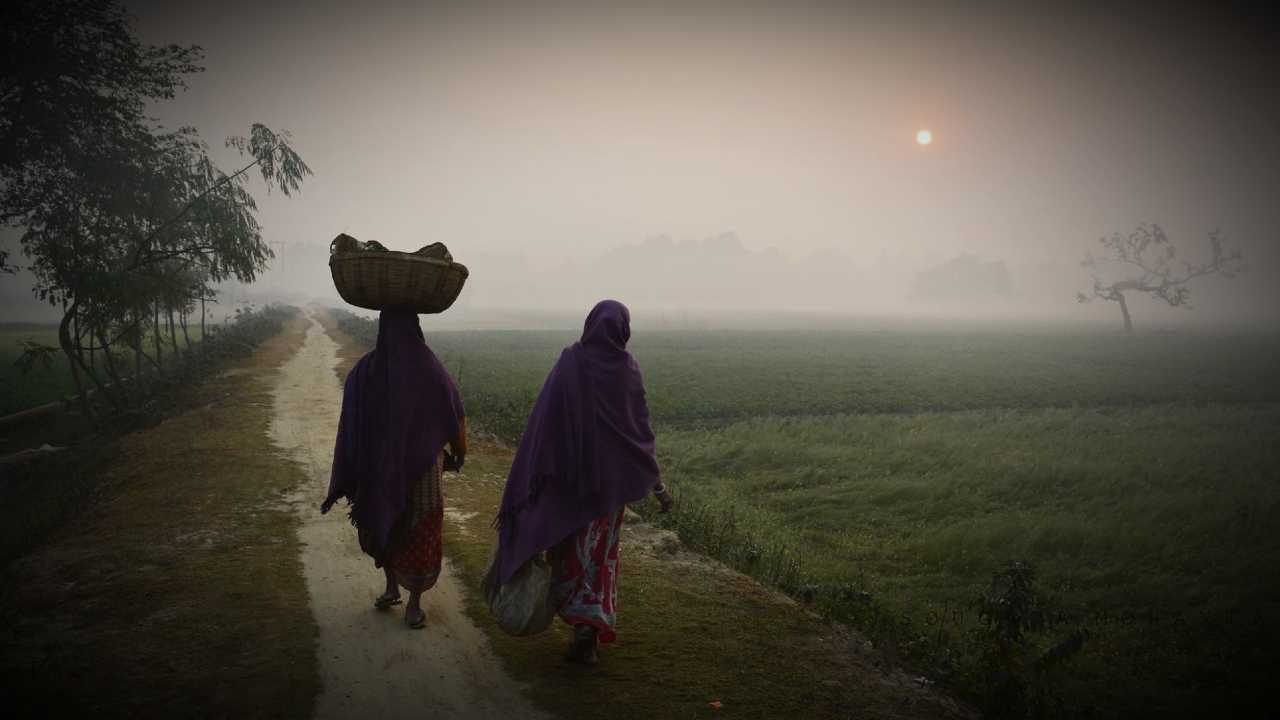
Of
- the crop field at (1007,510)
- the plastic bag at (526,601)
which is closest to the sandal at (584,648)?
the plastic bag at (526,601)

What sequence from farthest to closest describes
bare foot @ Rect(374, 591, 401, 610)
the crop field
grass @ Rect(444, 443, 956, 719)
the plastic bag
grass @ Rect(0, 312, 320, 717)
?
the crop field, bare foot @ Rect(374, 591, 401, 610), the plastic bag, grass @ Rect(444, 443, 956, 719), grass @ Rect(0, 312, 320, 717)

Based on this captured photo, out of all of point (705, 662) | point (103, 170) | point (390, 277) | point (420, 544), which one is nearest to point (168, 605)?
point (420, 544)

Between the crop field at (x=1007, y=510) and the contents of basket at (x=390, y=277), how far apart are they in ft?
13.9

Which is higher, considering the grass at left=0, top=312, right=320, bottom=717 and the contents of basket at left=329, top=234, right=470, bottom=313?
the contents of basket at left=329, top=234, right=470, bottom=313

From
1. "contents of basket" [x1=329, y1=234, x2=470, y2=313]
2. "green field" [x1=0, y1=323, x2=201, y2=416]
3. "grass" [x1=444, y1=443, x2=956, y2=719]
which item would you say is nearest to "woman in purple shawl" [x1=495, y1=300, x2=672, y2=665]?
"grass" [x1=444, y1=443, x2=956, y2=719]

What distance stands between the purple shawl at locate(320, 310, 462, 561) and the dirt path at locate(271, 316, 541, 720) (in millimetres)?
626

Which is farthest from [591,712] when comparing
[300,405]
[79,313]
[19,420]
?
[19,420]

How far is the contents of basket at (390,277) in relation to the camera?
3.93 m

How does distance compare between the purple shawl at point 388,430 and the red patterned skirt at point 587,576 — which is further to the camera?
the purple shawl at point 388,430

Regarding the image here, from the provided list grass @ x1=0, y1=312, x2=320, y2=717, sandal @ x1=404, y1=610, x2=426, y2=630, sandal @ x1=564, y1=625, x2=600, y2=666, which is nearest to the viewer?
grass @ x1=0, y1=312, x2=320, y2=717

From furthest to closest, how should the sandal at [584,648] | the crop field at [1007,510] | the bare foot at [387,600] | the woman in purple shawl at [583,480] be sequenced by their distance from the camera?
the crop field at [1007,510], the bare foot at [387,600], the sandal at [584,648], the woman in purple shawl at [583,480]

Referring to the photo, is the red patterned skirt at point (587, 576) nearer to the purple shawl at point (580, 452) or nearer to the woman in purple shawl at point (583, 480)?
the woman in purple shawl at point (583, 480)

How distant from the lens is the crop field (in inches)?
196

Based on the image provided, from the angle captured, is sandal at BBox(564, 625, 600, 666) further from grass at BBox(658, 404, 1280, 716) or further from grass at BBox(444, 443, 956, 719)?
grass at BBox(658, 404, 1280, 716)
